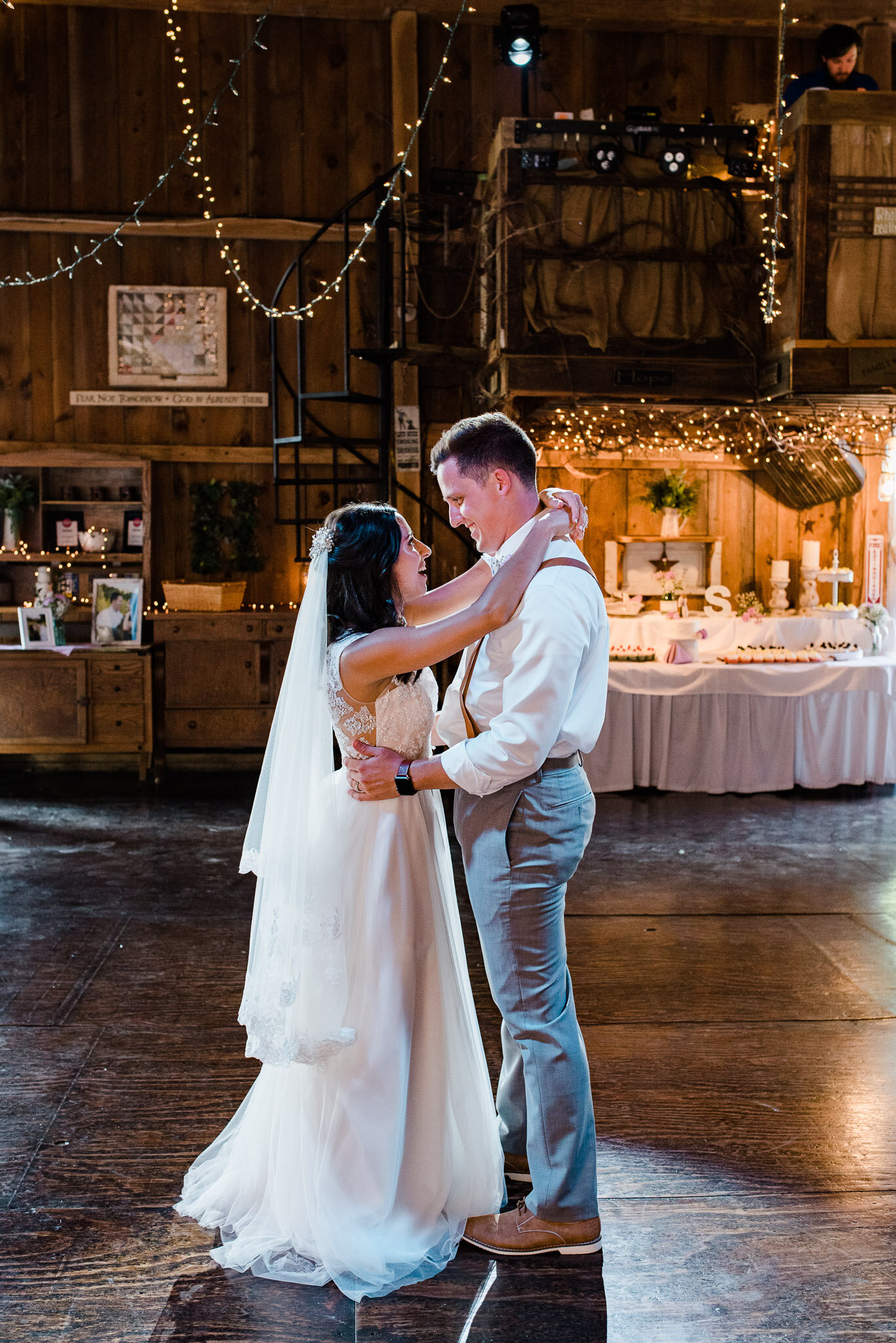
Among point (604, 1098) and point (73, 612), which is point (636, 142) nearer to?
point (73, 612)

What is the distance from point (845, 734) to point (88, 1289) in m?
5.64

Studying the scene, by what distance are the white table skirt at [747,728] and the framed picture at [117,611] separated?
3.19 metres

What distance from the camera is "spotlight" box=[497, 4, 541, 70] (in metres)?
6.86

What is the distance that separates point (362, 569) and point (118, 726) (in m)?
5.21

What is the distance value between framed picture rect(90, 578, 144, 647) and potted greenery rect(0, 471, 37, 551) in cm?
65

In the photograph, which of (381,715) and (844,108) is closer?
(381,715)

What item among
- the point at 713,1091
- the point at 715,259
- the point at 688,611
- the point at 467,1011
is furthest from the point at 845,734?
the point at 467,1011

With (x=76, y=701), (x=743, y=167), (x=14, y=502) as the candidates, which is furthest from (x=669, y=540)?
(x=14, y=502)

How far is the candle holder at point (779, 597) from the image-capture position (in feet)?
25.6

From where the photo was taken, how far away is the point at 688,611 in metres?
7.86

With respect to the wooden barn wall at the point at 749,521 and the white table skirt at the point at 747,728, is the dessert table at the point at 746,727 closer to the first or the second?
the white table skirt at the point at 747,728

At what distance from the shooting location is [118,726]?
23.6 feet

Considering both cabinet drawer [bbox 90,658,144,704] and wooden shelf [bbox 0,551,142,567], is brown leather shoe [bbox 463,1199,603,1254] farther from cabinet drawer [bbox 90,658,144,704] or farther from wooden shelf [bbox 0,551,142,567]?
wooden shelf [bbox 0,551,142,567]

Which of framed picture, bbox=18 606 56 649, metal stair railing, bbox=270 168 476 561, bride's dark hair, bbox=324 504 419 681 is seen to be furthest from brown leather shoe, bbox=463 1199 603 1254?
framed picture, bbox=18 606 56 649
